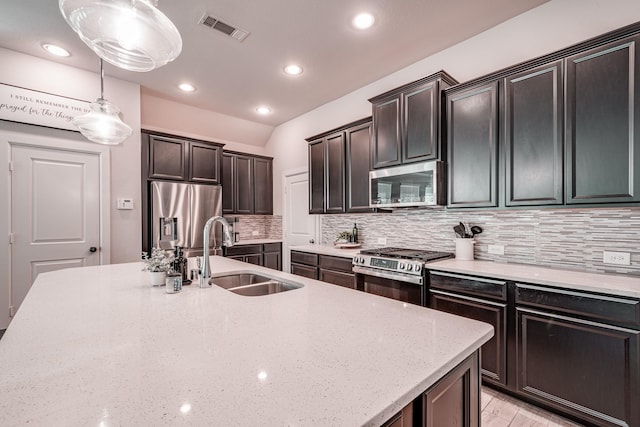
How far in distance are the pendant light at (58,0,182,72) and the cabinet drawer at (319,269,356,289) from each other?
259 cm

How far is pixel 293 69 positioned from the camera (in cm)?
337

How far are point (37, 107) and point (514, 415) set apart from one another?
206 inches

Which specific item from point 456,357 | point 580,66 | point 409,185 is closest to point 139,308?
point 456,357

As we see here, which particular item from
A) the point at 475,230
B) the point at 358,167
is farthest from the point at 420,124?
the point at 475,230

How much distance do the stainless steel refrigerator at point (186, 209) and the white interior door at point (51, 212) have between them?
0.63 meters

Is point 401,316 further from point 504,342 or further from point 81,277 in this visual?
point 81,277

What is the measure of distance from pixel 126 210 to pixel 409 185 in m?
3.50

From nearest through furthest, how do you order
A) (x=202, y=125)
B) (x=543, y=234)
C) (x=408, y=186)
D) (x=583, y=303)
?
(x=583, y=303) < (x=543, y=234) < (x=408, y=186) < (x=202, y=125)

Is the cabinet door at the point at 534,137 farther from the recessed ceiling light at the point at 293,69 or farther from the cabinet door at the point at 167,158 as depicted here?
the cabinet door at the point at 167,158

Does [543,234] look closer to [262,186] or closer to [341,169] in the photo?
[341,169]

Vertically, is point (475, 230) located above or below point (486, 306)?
above

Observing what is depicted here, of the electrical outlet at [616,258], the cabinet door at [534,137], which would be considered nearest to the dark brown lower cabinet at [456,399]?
the cabinet door at [534,137]

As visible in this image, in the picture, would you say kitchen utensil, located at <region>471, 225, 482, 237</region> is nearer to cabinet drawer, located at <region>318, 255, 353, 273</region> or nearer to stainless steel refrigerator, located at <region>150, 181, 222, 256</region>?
cabinet drawer, located at <region>318, 255, 353, 273</region>

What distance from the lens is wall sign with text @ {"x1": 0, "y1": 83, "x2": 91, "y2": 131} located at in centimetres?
299
